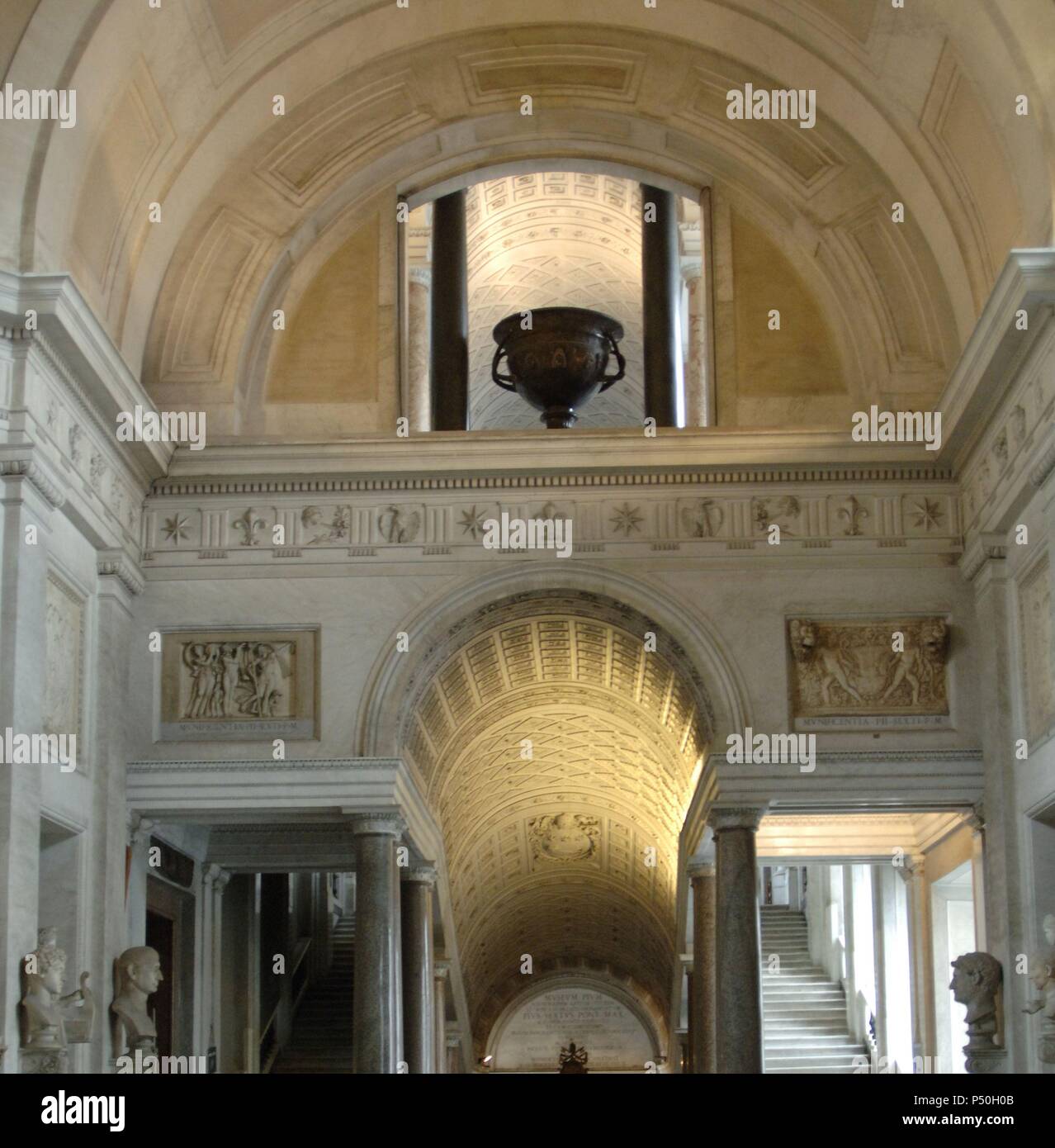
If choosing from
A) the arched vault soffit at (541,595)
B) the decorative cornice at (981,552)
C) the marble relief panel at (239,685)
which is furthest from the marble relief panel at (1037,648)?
the marble relief panel at (239,685)

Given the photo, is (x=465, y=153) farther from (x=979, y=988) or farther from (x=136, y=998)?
(x=979, y=988)

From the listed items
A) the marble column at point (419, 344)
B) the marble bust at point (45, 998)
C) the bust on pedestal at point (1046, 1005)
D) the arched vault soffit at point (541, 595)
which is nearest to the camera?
the marble bust at point (45, 998)

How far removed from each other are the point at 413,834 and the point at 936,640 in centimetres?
735

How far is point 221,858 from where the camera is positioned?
27.1m

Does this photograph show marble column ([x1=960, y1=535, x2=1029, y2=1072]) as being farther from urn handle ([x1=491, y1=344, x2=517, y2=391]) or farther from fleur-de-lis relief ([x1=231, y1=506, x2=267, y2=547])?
fleur-de-lis relief ([x1=231, y1=506, x2=267, y2=547])

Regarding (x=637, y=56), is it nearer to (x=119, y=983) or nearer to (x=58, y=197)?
(x=58, y=197)

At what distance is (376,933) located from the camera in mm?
22281

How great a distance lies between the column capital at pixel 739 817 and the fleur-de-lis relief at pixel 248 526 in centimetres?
631

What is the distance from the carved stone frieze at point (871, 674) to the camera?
22.3 meters

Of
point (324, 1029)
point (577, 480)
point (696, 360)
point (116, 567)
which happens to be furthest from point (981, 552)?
point (324, 1029)

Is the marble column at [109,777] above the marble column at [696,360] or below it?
below

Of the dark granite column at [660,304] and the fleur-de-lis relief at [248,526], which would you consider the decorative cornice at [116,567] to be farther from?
the dark granite column at [660,304]

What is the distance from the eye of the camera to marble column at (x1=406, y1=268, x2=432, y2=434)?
100 ft
